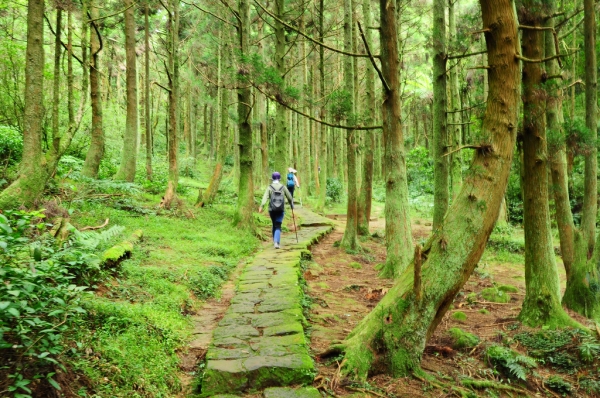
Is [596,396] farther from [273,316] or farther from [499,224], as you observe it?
[499,224]

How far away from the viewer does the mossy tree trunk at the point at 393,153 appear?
7.43m

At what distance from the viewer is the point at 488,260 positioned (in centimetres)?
1229

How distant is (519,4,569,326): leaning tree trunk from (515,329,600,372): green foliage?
1.50 ft

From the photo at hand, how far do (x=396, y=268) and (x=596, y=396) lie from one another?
13.0 feet

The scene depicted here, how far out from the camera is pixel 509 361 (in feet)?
15.1

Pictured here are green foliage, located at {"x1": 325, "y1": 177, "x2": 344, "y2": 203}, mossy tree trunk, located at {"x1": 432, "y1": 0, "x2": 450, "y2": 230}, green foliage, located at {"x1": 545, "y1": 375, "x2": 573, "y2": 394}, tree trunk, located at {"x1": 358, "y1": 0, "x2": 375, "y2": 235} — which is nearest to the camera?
green foliage, located at {"x1": 545, "y1": 375, "x2": 573, "y2": 394}

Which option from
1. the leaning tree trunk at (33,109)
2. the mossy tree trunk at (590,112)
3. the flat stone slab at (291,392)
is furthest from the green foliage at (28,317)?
the mossy tree trunk at (590,112)

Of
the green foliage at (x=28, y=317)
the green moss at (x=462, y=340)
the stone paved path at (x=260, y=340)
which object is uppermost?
the green foliage at (x=28, y=317)

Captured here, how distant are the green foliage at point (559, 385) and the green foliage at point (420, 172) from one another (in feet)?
80.4

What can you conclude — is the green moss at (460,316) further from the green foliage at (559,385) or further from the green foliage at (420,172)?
the green foliage at (420,172)

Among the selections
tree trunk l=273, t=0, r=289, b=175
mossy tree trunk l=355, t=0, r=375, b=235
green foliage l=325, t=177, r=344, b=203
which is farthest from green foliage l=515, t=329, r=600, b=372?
green foliage l=325, t=177, r=344, b=203

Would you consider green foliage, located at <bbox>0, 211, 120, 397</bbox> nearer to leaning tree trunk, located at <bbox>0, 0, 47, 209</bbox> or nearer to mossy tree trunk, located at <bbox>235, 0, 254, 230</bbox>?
leaning tree trunk, located at <bbox>0, 0, 47, 209</bbox>

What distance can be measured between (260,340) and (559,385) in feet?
11.0

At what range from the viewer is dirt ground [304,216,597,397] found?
3920 mm
